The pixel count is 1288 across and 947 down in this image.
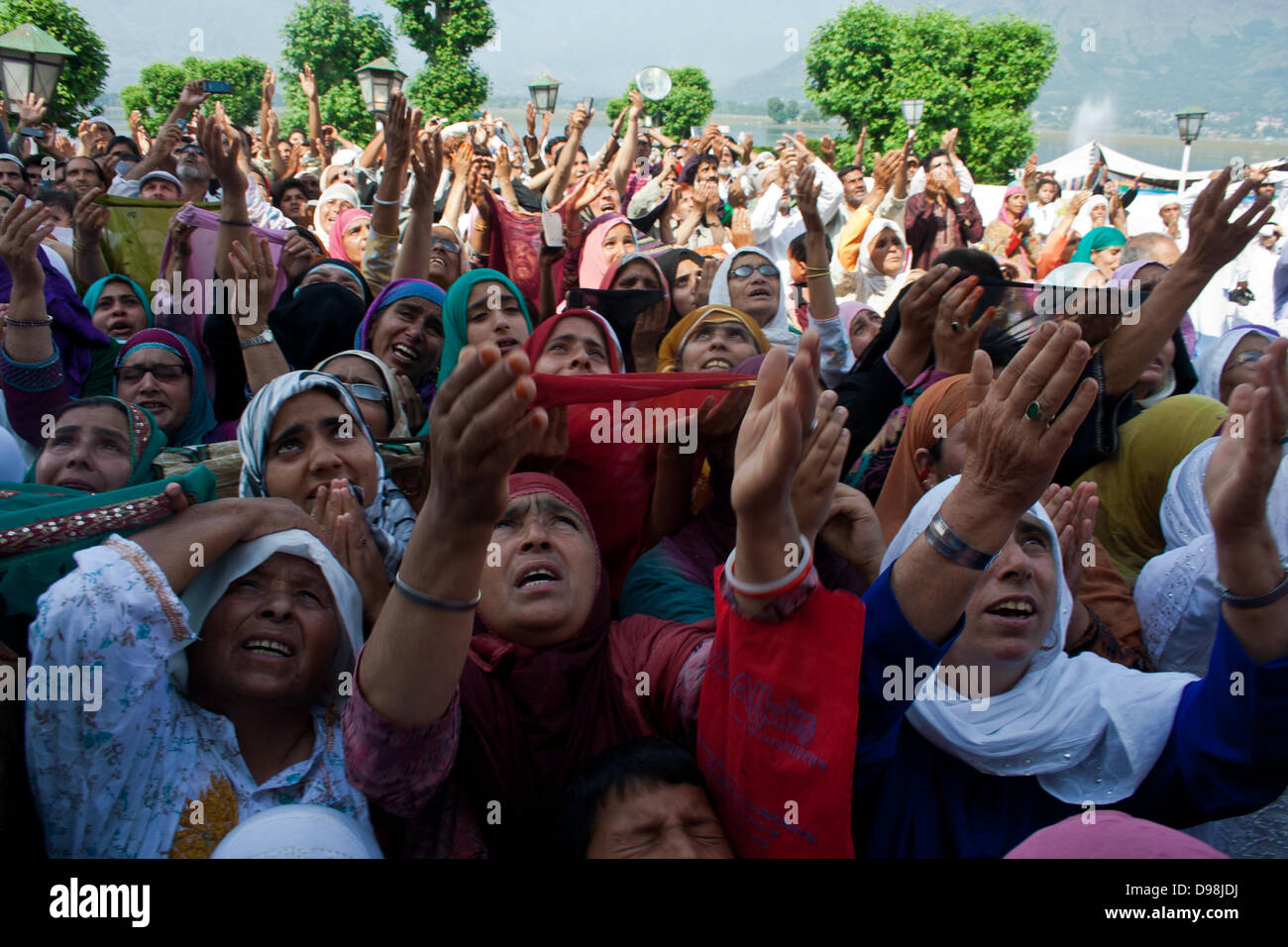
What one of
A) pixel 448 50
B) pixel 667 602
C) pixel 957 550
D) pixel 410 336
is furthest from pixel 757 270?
pixel 448 50

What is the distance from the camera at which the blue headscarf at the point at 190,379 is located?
3305 millimetres

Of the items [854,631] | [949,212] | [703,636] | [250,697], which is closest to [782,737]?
[854,631]

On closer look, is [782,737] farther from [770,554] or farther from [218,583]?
[218,583]

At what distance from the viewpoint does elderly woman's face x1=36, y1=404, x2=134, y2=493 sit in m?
2.35

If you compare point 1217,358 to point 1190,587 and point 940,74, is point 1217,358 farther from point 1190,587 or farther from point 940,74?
point 940,74

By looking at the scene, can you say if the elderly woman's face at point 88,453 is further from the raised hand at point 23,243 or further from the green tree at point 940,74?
the green tree at point 940,74

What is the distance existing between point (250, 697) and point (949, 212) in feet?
23.3

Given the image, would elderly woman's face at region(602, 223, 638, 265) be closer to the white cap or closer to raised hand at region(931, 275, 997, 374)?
raised hand at region(931, 275, 997, 374)

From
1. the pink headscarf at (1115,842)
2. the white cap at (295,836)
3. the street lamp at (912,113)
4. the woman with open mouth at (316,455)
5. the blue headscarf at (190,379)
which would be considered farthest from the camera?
the street lamp at (912,113)

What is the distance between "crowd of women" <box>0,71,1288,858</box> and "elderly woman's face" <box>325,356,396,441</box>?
0.01 meters

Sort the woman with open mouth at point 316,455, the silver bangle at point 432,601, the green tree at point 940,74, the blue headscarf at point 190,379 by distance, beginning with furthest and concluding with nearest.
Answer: the green tree at point 940,74 < the blue headscarf at point 190,379 < the woman with open mouth at point 316,455 < the silver bangle at point 432,601

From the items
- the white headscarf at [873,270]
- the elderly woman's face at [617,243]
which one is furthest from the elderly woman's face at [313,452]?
the white headscarf at [873,270]

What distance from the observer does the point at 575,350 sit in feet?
10.1

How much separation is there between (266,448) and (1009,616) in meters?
2.01
